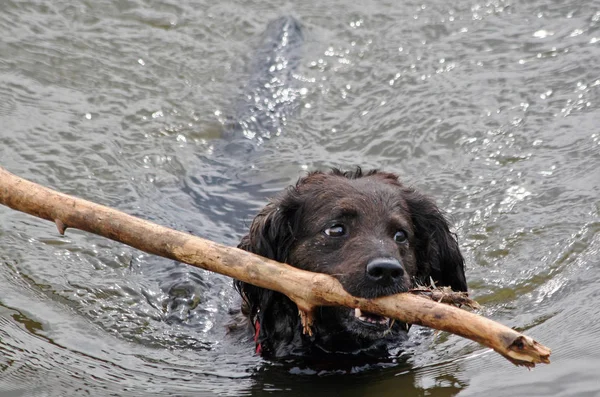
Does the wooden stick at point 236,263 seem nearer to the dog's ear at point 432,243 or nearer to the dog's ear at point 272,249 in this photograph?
the dog's ear at point 272,249

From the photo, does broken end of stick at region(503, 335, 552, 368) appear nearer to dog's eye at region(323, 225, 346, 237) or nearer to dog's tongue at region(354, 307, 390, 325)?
dog's tongue at region(354, 307, 390, 325)

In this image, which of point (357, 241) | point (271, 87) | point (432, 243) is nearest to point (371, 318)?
point (357, 241)

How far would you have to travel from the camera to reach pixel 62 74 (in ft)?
31.8

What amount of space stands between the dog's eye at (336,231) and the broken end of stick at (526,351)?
1763mm

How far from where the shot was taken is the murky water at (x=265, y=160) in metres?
5.64

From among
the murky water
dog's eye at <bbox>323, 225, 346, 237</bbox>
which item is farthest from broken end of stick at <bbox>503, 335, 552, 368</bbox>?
dog's eye at <bbox>323, 225, 346, 237</bbox>

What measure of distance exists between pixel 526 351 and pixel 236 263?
156 cm

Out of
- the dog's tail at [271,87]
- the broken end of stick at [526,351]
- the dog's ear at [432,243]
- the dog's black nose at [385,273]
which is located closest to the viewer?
the broken end of stick at [526,351]

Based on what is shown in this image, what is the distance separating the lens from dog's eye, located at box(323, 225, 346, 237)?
5.37 meters

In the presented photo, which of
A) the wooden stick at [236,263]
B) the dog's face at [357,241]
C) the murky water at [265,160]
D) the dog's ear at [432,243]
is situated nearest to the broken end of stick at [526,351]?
the wooden stick at [236,263]

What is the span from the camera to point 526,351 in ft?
12.3

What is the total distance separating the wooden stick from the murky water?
3.34 feet

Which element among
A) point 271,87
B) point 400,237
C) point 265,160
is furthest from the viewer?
point 271,87

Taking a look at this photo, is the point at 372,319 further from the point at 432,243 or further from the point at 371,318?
the point at 432,243
